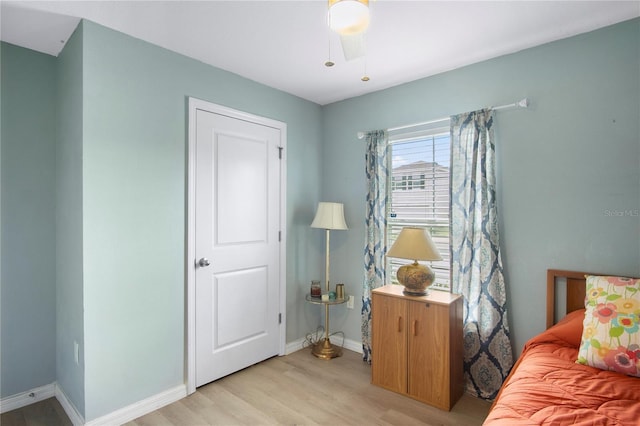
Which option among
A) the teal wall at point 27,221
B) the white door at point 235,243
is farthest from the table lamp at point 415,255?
the teal wall at point 27,221

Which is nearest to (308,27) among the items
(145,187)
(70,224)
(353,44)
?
(353,44)

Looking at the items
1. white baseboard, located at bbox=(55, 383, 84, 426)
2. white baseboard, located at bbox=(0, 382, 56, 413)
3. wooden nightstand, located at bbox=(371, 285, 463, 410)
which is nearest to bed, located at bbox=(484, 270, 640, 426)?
wooden nightstand, located at bbox=(371, 285, 463, 410)

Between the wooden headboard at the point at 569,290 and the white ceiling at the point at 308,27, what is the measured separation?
154 cm

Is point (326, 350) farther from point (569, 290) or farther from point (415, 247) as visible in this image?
point (569, 290)

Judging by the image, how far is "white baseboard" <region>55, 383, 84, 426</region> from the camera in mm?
2174

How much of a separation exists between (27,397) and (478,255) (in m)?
3.37

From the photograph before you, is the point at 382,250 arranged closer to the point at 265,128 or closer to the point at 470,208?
the point at 470,208

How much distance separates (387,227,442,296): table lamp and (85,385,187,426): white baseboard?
1841 millimetres

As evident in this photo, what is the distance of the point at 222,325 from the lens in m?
2.84

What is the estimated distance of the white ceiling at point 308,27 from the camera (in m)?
1.96

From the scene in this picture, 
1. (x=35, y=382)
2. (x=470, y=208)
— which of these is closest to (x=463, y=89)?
(x=470, y=208)

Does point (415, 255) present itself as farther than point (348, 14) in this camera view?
Yes

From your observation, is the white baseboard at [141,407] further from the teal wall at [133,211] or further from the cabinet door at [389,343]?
the cabinet door at [389,343]

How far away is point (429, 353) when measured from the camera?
2455 millimetres
